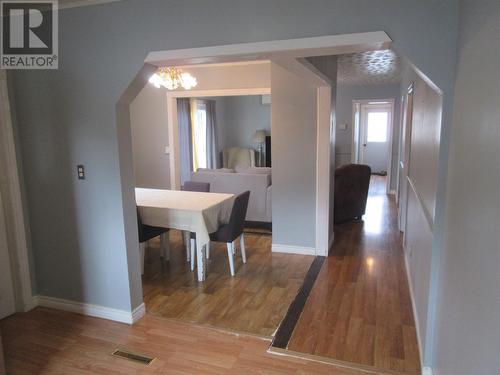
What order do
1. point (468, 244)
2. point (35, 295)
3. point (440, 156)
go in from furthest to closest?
1. point (35, 295)
2. point (440, 156)
3. point (468, 244)

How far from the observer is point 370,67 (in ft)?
18.5

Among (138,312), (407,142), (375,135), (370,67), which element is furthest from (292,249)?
(375,135)

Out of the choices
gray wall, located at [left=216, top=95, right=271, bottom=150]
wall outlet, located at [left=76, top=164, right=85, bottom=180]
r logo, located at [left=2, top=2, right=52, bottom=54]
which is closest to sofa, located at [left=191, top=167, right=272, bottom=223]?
wall outlet, located at [left=76, top=164, right=85, bottom=180]

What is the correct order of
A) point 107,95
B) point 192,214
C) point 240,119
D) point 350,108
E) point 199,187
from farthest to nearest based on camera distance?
point 240,119 < point 350,108 < point 199,187 < point 192,214 < point 107,95

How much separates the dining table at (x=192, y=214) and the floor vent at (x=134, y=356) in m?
1.17

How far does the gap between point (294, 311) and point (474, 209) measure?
2.00 meters

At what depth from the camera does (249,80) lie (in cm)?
559

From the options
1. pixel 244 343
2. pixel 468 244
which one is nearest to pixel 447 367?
pixel 468 244

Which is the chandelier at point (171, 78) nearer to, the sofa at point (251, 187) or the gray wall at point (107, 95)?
the sofa at point (251, 187)

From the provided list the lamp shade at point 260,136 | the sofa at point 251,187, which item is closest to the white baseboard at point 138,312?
the sofa at point 251,187

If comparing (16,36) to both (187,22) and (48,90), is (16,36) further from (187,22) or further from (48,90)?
(187,22)

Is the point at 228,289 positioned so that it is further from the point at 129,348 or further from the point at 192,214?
the point at 129,348

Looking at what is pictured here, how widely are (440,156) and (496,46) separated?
0.89 meters

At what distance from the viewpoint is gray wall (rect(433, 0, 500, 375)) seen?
1082 mm
